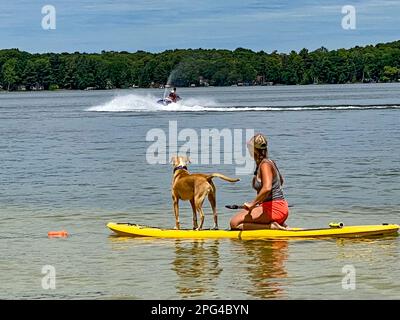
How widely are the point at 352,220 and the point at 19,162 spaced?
779 inches

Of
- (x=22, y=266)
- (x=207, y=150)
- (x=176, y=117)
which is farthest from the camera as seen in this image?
(x=176, y=117)

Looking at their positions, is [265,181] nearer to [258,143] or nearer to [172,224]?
[258,143]

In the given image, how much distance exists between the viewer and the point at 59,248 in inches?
620

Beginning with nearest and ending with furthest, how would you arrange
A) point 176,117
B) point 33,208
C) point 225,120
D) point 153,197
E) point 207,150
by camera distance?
point 33,208, point 153,197, point 207,150, point 225,120, point 176,117

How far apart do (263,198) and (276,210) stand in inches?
24.1

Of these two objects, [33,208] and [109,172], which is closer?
[33,208]

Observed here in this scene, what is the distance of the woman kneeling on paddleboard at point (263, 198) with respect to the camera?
1466cm

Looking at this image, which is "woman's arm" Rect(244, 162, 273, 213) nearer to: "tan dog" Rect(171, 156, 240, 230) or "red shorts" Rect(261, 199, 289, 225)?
"red shorts" Rect(261, 199, 289, 225)

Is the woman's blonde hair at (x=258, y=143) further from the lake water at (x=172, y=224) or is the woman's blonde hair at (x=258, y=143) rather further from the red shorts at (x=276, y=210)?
the lake water at (x=172, y=224)

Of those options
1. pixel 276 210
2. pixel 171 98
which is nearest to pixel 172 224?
pixel 276 210

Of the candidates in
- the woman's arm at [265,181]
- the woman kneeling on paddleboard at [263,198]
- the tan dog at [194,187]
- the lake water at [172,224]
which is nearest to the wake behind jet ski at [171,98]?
the lake water at [172,224]

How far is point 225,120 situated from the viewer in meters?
66.3

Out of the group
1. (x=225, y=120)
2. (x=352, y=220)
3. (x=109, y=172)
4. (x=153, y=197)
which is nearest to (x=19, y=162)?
(x=109, y=172)

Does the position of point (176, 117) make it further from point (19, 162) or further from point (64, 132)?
point (19, 162)
